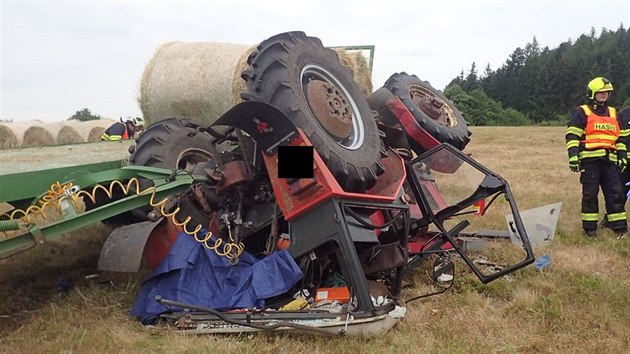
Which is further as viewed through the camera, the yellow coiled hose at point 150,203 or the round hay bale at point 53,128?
the round hay bale at point 53,128

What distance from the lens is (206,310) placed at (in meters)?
3.22

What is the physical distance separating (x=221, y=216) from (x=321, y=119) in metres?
0.94

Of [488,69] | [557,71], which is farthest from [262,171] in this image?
[488,69]

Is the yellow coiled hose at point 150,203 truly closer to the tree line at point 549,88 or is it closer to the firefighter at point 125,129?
the firefighter at point 125,129

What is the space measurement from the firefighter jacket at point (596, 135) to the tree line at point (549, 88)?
44027 millimetres

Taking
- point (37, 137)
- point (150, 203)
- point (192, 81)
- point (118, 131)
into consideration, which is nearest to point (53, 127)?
point (37, 137)

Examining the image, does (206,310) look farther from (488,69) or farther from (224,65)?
(488,69)

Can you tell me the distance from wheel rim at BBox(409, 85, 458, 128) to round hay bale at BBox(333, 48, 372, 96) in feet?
4.65

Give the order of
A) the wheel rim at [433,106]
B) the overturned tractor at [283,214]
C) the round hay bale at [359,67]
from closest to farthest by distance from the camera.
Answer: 1. the overturned tractor at [283,214]
2. the wheel rim at [433,106]
3. the round hay bale at [359,67]

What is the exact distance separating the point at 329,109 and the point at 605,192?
12.0 ft

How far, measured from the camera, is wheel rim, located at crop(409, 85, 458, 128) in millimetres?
6062

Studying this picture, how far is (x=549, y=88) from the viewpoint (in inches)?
2233

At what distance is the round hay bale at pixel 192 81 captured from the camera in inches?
258

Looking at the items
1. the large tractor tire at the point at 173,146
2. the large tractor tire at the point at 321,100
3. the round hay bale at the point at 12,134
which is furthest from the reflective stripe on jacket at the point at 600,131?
the round hay bale at the point at 12,134
